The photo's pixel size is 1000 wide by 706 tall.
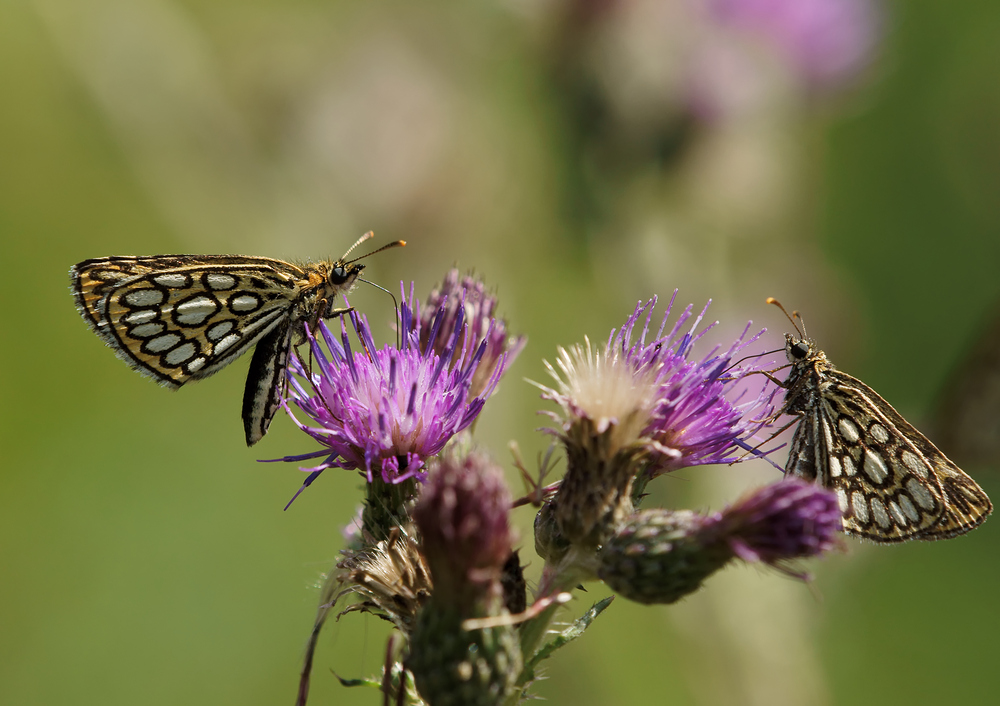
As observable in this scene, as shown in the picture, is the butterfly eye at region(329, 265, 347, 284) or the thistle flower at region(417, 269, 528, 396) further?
the butterfly eye at region(329, 265, 347, 284)

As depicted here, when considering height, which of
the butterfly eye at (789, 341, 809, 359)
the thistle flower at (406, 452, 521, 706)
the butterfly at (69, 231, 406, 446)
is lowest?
the thistle flower at (406, 452, 521, 706)

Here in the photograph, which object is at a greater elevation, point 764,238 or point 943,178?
point 943,178

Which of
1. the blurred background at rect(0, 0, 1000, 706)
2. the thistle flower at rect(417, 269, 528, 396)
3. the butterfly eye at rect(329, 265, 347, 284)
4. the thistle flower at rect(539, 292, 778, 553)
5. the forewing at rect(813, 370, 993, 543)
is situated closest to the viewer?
the thistle flower at rect(539, 292, 778, 553)

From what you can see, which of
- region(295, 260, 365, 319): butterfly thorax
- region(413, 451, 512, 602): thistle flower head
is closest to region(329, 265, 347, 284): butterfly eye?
region(295, 260, 365, 319): butterfly thorax

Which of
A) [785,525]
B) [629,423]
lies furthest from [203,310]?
[785,525]

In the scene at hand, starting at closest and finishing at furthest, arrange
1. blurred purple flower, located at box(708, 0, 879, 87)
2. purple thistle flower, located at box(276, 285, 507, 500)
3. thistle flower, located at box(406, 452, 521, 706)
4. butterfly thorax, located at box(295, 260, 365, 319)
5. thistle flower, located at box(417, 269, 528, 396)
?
thistle flower, located at box(406, 452, 521, 706) < purple thistle flower, located at box(276, 285, 507, 500) < thistle flower, located at box(417, 269, 528, 396) < butterfly thorax, located at box(295, 260, 365, 319) < blurred purple flower, located at box(708, 0, 879, 87)

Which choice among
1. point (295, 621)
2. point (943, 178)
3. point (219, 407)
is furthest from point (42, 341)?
point (943, 178)

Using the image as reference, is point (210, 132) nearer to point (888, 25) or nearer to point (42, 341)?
point (42, 341)

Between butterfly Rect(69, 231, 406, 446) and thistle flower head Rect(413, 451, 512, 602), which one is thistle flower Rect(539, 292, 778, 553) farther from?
butterfly Rect(69, 231, 406, 446)
